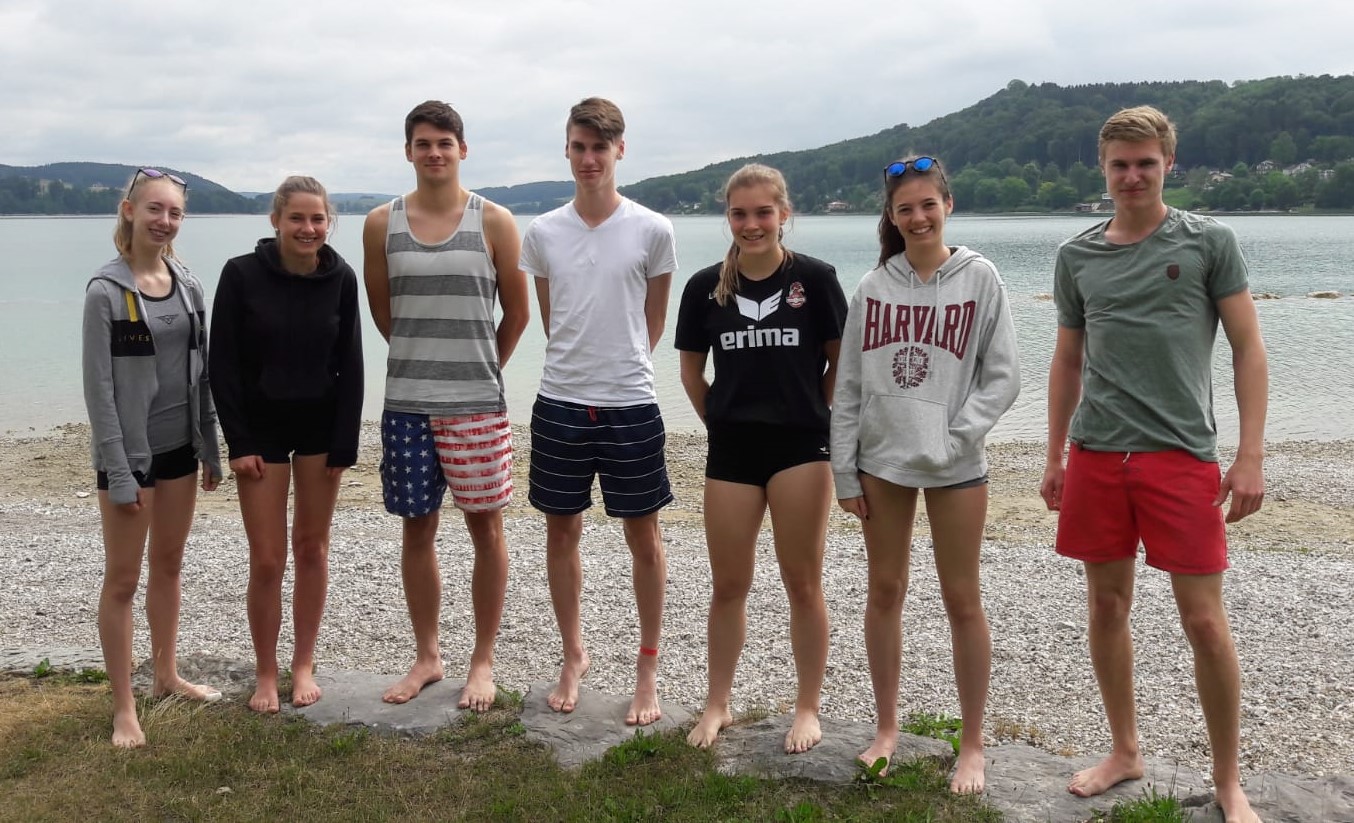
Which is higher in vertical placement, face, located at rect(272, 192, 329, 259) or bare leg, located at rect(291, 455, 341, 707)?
face, located at rect(272, 192, 329, 259)

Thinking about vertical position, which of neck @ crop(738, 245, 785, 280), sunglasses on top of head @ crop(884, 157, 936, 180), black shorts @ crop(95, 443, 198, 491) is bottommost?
black shorts @ crop(95, 443, 198, 491)

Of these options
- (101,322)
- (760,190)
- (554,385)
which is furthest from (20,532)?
(760,190)

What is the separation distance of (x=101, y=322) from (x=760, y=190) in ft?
8.84

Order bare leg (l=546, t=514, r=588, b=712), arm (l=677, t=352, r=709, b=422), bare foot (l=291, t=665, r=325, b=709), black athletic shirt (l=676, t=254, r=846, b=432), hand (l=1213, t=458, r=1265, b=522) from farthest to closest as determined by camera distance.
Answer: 1. bare foot (l=291, t=665, r=325, b=709)
2. bare leg (l=546, t=514, r=588, b=712)
3. arm (l=677, t=352, r=709, b=422)
4. black athletic shirt (l=676, t=254, r=846, b=432)
5. hand (l=1213, t=458, r=1265, b=522)

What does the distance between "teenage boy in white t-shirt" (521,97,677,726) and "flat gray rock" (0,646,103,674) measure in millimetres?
2754

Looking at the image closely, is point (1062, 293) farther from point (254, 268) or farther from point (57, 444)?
point (57, 444)

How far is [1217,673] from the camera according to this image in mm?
3623

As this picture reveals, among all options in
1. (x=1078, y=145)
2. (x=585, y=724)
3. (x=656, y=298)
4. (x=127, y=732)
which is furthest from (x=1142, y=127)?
(x=1078, y=145)

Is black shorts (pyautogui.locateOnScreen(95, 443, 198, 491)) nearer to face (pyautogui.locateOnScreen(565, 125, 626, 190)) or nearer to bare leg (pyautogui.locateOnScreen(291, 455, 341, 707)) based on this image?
bare leg (pyautogui.locateOnScreen(291, 455, 341, 707))

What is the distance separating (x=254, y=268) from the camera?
443 cm

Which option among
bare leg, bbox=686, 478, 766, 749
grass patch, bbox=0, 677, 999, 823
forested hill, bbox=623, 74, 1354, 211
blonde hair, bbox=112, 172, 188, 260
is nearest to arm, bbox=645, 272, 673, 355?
bare leg, bbox=686, 478, 766, 749

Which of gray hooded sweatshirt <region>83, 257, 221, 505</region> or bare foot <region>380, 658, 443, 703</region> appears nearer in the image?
gray hooded sweatshirt <region>83, 257, 221, 505</region>

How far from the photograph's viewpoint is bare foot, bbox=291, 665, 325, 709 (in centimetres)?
478

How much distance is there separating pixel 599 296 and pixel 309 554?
69.5 inches
